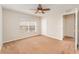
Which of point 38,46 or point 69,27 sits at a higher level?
point 69,27

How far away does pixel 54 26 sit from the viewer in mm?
1899

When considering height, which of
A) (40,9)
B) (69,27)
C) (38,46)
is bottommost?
(38,46)

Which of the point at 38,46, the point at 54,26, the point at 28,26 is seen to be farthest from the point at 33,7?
the point at 38,46

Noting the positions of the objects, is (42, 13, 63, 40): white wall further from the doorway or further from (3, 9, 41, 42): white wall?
(3, 9, 41, 42): white wall

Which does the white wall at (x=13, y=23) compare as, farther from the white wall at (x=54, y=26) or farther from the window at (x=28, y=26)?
the white wall at (x=54, y=26)

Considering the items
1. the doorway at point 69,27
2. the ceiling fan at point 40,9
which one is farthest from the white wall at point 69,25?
the ceiling fan at point 40,9

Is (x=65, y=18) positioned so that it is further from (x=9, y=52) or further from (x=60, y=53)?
(x=9, y=52)

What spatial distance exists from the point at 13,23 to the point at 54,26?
0.73 meters

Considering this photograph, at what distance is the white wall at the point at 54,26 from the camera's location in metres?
1.88

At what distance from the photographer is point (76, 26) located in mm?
1829

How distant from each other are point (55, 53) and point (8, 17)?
1.01m

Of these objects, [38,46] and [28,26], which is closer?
[38,46]

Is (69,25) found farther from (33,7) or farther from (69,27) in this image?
(33,7)
